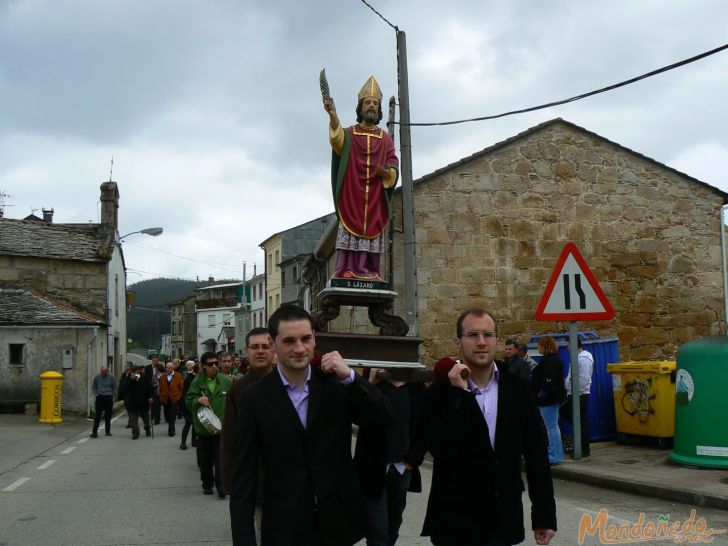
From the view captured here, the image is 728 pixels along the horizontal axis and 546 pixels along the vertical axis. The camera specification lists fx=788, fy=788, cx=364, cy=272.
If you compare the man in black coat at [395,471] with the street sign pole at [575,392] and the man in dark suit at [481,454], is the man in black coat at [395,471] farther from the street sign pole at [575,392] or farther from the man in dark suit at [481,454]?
the street sign pole at [575,392]

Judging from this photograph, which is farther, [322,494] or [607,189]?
[607,189]

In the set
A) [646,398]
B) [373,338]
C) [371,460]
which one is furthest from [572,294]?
[371,460]

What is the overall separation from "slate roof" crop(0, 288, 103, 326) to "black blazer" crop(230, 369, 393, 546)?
23.5m

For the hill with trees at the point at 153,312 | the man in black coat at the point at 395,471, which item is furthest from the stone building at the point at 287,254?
the hill with trees at the point at 153,312

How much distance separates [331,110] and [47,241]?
2716cm

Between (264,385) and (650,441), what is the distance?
9.94 metres

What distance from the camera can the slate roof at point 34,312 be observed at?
81.8ft

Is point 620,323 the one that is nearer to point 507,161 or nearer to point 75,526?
point 507,161

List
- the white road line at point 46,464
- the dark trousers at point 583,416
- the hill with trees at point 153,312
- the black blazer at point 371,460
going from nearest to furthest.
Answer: the black blazer at point 371,460 → the dark trousers at point 583,416 → the white road line at point 46,464 → the hill with trees at point 153,312

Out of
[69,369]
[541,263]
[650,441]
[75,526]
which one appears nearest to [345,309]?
[541,263]

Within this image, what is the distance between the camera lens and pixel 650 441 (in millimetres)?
11906

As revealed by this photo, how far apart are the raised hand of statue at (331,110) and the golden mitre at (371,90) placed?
0.37 m

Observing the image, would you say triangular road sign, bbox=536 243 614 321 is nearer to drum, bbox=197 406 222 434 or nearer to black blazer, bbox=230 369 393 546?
drum, bbox=197 406 222 434

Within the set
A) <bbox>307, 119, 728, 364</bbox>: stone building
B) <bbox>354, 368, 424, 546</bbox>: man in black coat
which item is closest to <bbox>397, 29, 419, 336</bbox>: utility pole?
→ <bbox>307, 119, 728, 364</bbox>: stone building
